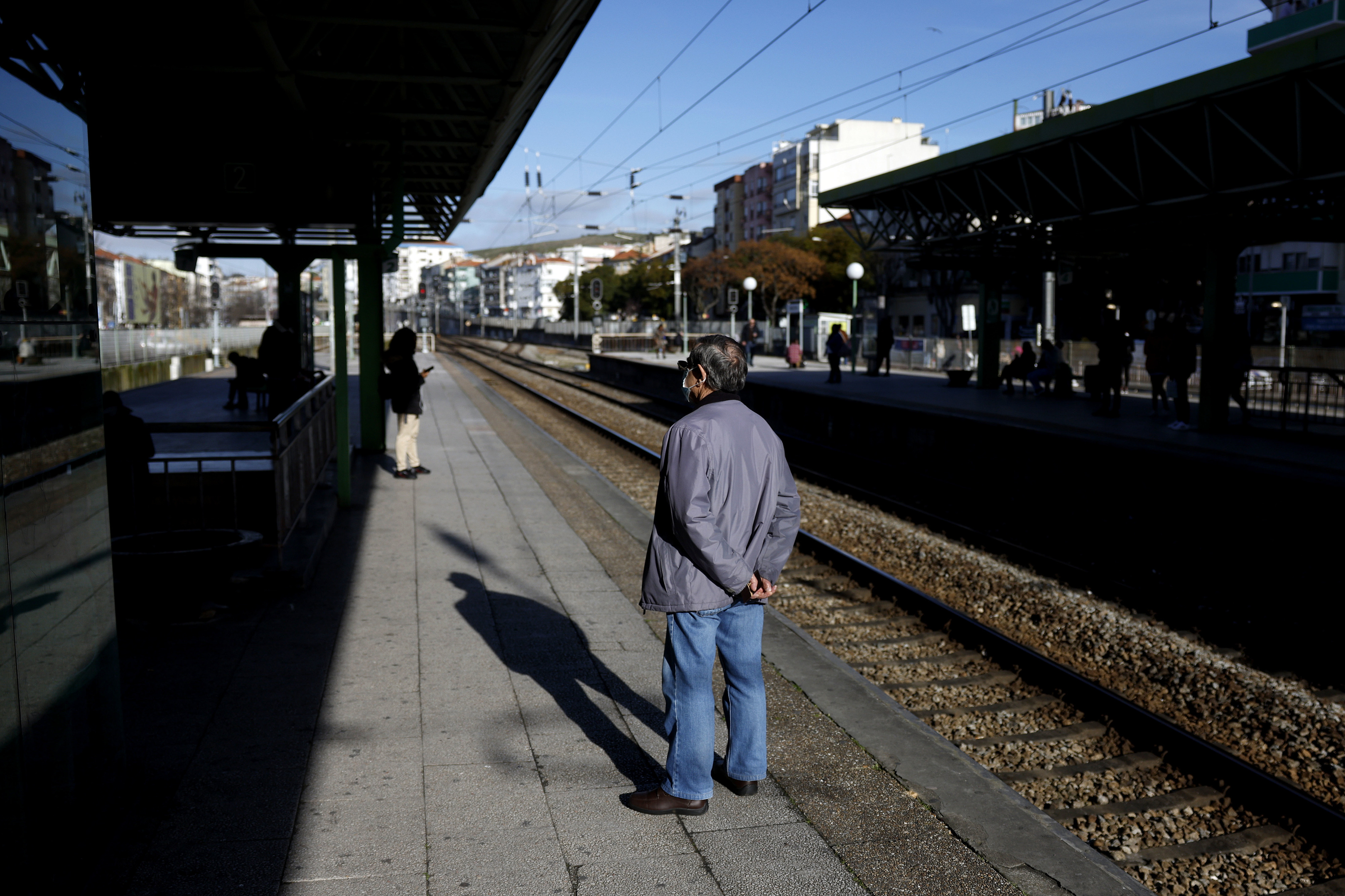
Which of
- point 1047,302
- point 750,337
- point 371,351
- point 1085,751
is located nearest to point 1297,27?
point 1047,302

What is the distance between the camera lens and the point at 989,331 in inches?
1002

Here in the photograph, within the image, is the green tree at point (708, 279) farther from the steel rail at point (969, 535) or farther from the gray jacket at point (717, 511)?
the gray jacket at point (717, 511)

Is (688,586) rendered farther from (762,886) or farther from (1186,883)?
(1186,883)

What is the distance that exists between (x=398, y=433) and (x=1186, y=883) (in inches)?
379

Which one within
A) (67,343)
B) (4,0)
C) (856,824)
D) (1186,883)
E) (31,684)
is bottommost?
(1186,883)

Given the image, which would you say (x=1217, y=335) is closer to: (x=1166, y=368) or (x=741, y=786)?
(x=1166, y=368)

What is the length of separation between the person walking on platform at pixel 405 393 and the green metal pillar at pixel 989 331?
16683mm

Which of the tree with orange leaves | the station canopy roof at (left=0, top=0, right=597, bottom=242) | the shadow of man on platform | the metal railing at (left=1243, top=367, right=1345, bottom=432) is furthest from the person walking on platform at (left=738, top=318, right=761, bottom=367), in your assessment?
the shadow of man on platform

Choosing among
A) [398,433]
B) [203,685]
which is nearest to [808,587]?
[203,685]

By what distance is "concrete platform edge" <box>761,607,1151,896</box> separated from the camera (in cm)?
340

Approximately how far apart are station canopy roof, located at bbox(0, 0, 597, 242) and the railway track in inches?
175

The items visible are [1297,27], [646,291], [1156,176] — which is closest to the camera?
[1156,176]

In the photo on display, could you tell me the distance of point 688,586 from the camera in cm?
355

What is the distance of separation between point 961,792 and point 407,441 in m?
9.16
